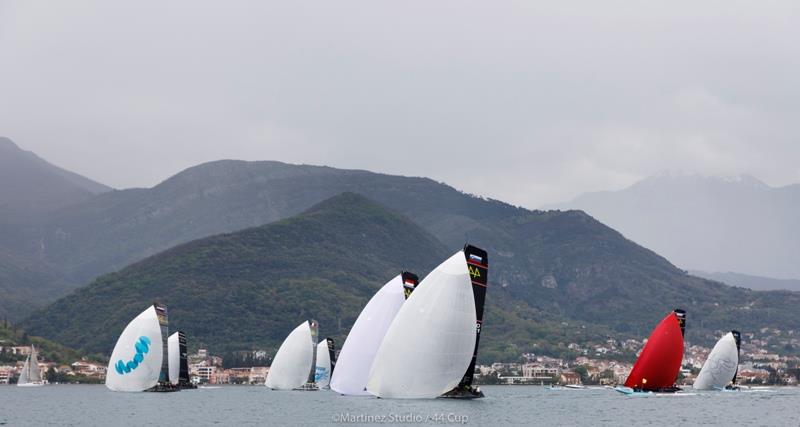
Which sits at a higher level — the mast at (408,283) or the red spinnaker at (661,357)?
the mast at (408,283)

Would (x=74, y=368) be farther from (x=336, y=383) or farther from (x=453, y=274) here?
(x=453, y=274)

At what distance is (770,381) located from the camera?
7756 inches

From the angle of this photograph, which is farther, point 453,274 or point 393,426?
point 453,274

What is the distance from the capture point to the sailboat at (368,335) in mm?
91250

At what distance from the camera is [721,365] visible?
13300cm

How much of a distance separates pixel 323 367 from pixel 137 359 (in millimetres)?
29453

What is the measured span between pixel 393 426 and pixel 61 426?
24.2 m

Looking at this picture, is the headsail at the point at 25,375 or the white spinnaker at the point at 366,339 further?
the headsail at the point at 25,375

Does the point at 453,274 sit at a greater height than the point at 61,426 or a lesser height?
greater

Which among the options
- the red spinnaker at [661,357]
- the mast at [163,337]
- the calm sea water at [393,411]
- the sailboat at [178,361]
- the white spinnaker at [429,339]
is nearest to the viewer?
the white spinnaker at [429,339]

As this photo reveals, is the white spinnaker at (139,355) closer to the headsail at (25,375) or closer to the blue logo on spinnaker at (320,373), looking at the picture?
the blue logo on spinnaker at (320,373)

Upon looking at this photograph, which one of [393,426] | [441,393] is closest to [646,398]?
[441,393]

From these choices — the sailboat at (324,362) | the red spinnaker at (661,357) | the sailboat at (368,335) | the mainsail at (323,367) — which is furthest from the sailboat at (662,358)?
the mainsail at (323,367)

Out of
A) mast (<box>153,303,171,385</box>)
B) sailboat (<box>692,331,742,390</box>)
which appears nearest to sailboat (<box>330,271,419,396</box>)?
mast (<box>153,303,171,385</box>)
